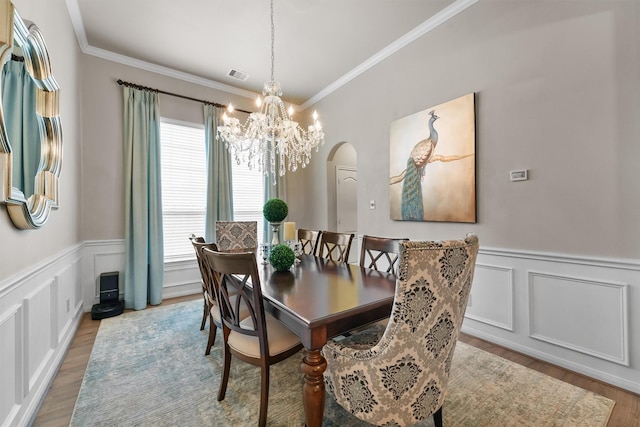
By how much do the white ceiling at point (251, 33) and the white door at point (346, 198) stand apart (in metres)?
1.59

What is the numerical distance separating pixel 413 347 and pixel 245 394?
1.28 meters

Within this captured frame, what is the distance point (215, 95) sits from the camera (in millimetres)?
4270

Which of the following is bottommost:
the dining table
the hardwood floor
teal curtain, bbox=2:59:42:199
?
the hardwood floor

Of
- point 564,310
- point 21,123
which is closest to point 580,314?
point 564,310

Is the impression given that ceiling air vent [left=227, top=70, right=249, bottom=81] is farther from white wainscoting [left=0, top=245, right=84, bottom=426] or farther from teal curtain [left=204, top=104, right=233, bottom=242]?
white wainscoting [left=0, top=245, right=84, bottom=426]

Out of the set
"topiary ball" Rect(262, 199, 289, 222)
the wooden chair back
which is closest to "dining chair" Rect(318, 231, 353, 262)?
"topiary ball" Rect(262, 199, 289, 222)

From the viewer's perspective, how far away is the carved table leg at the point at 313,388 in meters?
1.20

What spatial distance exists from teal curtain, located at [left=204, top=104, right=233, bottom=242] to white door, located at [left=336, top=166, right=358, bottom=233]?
1.83 metres

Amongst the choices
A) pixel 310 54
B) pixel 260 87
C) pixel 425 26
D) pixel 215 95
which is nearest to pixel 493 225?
pixel 425 26

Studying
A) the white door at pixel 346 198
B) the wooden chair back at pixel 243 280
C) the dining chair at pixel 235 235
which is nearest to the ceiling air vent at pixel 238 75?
the white door at pixel 346 198

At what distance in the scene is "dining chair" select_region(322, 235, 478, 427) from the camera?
3.38ft

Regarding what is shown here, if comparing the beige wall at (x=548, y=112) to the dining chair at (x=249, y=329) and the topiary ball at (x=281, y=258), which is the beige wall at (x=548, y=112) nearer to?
the topiary ball at (x=281, y=258)

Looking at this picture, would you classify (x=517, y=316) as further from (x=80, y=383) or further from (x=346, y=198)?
(x=80, y=383)

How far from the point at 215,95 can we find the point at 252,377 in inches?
157
